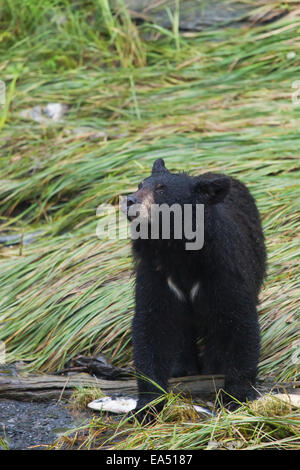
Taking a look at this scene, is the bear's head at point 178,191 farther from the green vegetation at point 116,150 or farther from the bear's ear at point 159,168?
the green vegetation at point 116,150

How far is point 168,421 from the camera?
15.2 feet

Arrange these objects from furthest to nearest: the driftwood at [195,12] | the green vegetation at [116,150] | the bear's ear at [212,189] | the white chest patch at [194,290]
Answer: the driftwood at [195,12]
the green vegetation at [116,150]
the white chest patch at [194,290]
the bear's ear at [212,189]

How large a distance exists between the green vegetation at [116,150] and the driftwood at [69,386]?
1.36 feet

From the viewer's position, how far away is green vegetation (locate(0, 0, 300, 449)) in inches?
233


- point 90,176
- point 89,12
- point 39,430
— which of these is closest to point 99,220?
point 90,176

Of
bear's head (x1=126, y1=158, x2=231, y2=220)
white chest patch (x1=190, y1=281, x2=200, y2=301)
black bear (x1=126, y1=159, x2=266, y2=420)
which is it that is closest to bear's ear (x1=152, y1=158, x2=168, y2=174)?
black bear (x1=126, y1=159, x2=266, y2=420)

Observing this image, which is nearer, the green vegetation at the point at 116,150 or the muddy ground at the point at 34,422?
the muddy ground at the point at 34,422

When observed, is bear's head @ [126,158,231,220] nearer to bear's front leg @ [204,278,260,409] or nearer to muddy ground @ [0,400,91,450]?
bear's front leg @ [204,278,260,409]

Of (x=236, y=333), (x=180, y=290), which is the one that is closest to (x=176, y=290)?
(x=180, y=290)

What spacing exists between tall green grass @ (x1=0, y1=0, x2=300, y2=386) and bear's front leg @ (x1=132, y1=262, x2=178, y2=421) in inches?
30.0

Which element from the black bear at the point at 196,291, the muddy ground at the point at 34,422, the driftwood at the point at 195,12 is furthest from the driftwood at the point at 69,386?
the driftwood at the point at 195,12

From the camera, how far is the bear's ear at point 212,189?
4516 millimetres

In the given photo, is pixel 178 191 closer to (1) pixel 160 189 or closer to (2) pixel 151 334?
(1) pixel 160 189
